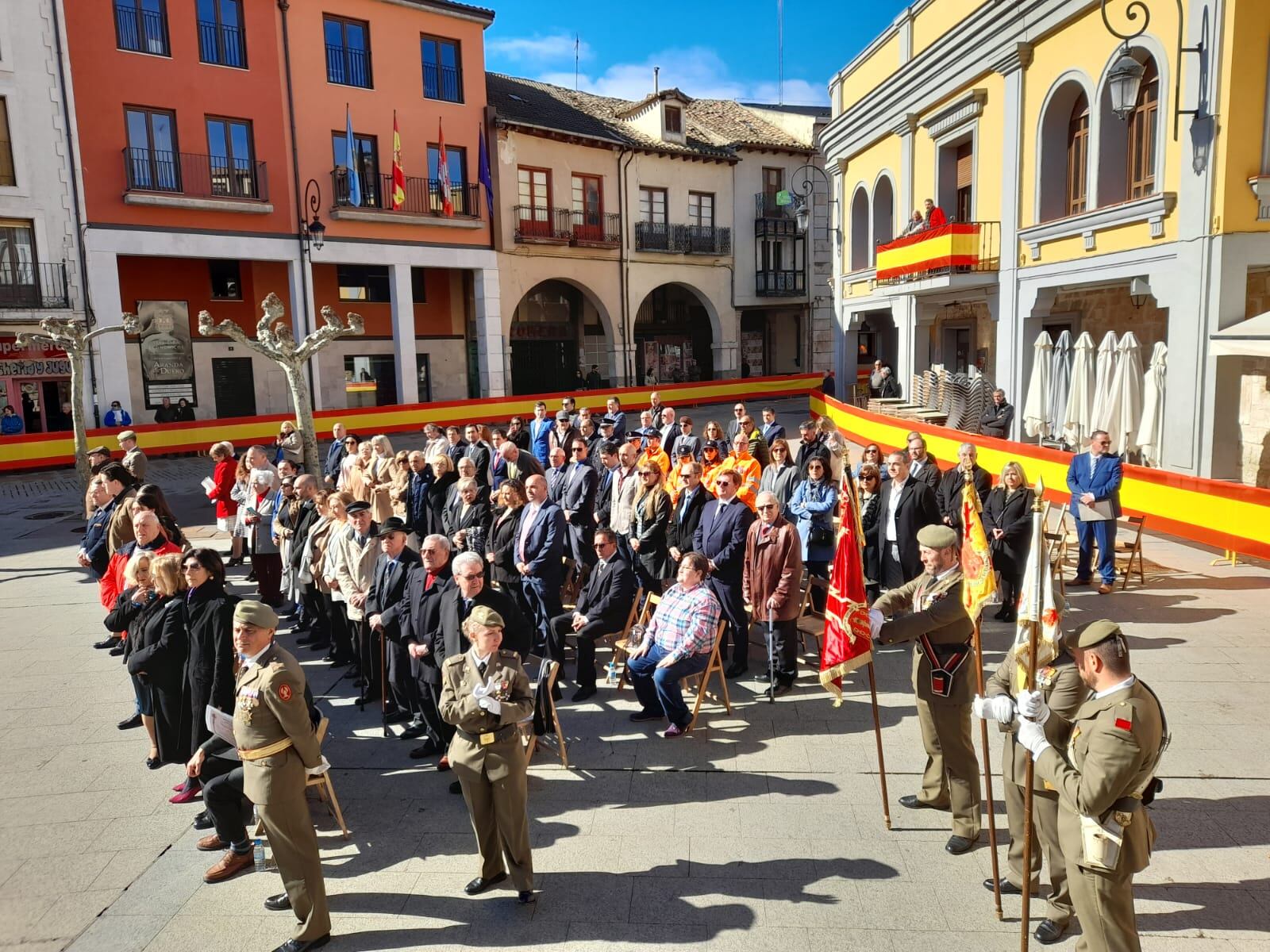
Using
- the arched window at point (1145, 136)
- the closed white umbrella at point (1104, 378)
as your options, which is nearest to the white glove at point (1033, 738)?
the closed white umbrella at point (1104, 378)

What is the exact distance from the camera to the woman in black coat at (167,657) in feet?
19.9

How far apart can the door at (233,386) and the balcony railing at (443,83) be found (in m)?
11.0

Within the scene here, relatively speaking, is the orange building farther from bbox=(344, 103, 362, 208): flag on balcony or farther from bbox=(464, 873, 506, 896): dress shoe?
bbox=(464, 873, 506, 896): dress shoe

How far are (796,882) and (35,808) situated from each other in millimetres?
5497

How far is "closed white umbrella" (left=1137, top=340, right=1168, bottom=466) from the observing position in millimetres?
13656

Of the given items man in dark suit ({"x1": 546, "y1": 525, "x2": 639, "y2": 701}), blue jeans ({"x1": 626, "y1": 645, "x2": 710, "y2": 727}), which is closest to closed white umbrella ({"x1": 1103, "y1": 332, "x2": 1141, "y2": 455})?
man in dark suit ({"x1": 546, "y1": 525, "x2": 639, "y2": 701})

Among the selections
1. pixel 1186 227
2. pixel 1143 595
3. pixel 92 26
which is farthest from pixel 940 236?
pixel 92 26

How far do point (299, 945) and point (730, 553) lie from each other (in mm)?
4837

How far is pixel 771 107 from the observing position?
4928 cm

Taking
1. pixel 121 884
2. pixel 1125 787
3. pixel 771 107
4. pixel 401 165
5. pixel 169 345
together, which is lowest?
pixel 121 884

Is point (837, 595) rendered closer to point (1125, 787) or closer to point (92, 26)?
point (1125, 787)

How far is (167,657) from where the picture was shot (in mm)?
6074

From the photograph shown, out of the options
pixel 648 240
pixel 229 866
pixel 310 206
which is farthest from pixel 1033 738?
pixel 648 240

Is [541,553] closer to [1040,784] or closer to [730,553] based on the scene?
[730,553]
